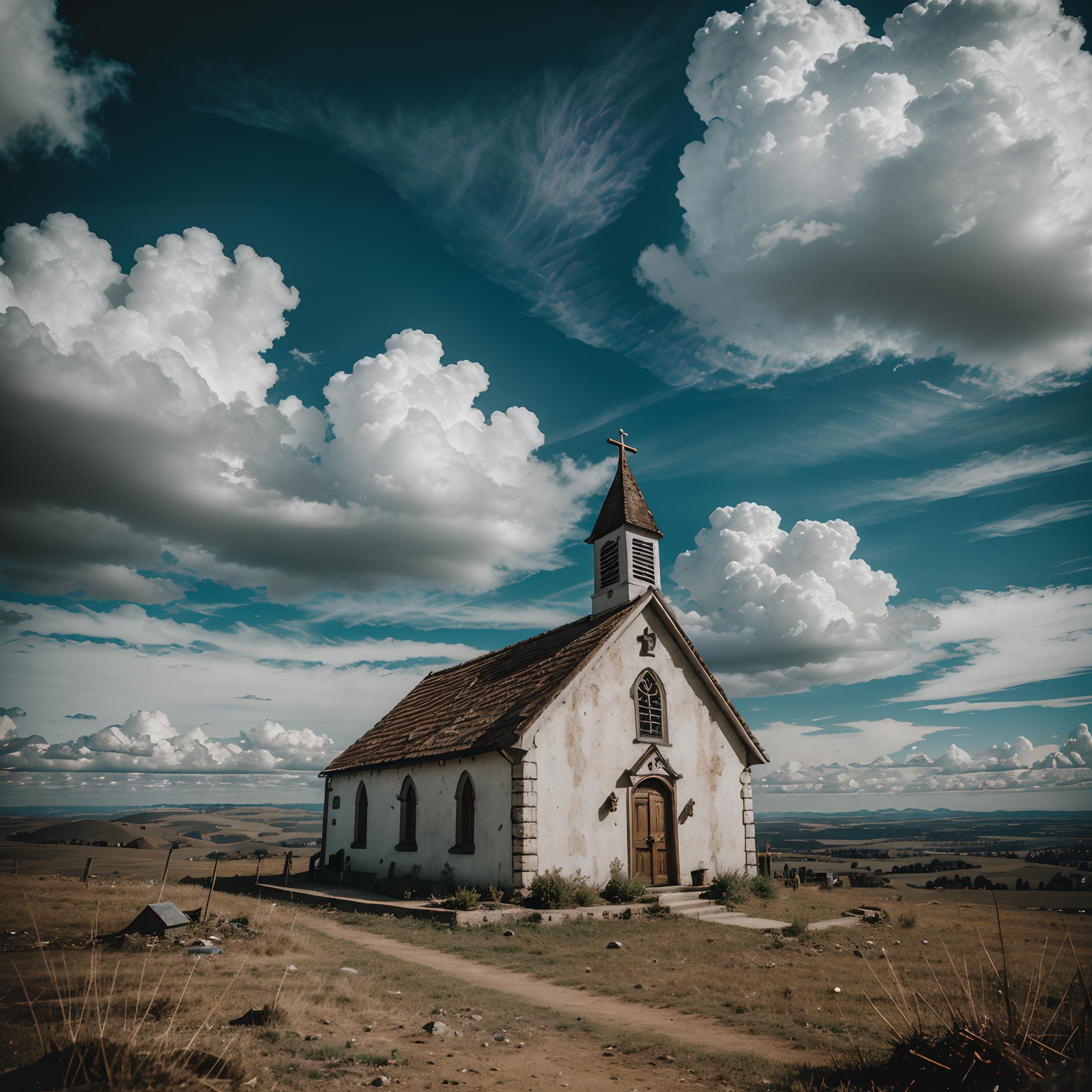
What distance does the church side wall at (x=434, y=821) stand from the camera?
1819 cm

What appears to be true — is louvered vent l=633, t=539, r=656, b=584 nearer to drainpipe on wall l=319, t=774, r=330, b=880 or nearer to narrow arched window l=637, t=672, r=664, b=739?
narrow arched window l=637, t=672, r=664, b=739

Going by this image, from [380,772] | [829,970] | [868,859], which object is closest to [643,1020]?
[829,970]

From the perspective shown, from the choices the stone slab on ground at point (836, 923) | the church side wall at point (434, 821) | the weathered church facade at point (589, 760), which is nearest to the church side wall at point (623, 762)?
the weathered church facade at point (589, 760)

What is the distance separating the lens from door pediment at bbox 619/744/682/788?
19.5 metres

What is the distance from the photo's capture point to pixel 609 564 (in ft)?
79.5

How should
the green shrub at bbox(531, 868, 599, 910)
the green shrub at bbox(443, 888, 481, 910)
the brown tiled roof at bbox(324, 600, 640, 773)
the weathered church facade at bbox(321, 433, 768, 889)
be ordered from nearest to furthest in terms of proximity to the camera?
the green shrub at bbox(443, 888, 481, 910) → the green shrub at bbox(531, 868, 599, 910) → the weathered church facade at bbox(321, 433, 768, 889) → the brown tiled roof at bbox(324, 600, 640, 773)

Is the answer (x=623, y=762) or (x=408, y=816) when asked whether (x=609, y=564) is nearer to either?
(x=623, y=762)

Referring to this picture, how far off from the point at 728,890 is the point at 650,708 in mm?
5261

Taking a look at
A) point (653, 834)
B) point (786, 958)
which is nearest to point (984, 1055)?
point (786, 958)

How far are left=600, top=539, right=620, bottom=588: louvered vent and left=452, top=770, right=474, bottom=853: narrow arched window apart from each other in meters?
8.01

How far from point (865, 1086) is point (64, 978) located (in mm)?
9576

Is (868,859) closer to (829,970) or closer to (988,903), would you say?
(988,903)

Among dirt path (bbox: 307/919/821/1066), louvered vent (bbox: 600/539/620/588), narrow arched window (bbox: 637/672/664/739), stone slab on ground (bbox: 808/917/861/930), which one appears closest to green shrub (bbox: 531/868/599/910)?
dirt path (bbox: 307/919/821/1066)

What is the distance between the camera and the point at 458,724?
22.0 m
